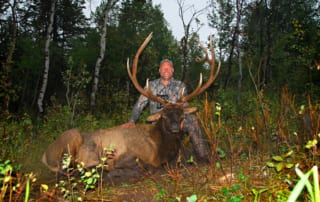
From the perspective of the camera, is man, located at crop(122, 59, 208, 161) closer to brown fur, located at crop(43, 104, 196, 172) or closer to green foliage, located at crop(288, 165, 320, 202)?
brown fur, located at crop(43, 104, 196, 172)

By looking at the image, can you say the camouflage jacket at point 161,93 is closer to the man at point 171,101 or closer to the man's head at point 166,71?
the man at point 171,101

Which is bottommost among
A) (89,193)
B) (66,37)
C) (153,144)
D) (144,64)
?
(89,193)

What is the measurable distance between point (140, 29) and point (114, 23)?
8.64ft

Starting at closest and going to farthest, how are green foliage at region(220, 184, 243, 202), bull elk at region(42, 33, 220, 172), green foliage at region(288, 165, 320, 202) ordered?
green foliage at region(288, 165, 320, 202) < green foliage at region(220, 184, 243, 202) < bull elk at region(42, 33, 220, 172)

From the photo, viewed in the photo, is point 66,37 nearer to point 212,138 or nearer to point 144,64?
point 144,64

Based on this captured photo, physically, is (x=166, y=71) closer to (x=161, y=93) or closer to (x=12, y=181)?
(x=161, y=93)

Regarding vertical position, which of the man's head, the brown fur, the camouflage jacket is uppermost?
the man's head

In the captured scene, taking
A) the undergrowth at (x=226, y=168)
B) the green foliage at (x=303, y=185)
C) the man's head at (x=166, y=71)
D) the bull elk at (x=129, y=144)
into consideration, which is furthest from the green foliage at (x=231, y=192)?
the man's head at (x=166, y=71)

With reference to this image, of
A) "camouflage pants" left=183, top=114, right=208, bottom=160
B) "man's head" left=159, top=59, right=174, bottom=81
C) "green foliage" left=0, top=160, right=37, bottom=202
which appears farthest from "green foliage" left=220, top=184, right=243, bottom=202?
"man's head" left=159, top=59, right=174, bottom=81

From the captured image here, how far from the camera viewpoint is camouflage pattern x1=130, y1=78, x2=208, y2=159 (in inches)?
229

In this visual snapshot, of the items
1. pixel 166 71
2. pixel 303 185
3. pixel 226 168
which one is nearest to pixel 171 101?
pixel 166 71

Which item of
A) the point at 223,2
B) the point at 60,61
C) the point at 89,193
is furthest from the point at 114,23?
the point at 89,193

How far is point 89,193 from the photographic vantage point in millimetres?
4145

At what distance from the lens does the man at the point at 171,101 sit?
19.1 ft
